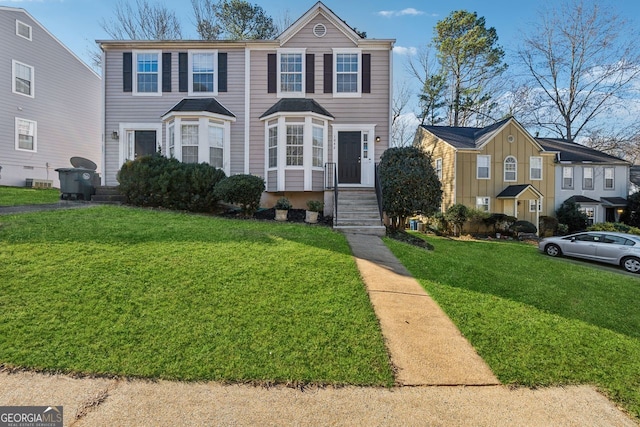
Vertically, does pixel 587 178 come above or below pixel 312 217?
above

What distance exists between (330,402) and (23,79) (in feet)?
71.6

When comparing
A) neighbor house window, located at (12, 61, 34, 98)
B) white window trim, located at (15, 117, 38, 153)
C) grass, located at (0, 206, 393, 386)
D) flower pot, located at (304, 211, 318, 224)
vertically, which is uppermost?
neighbor house window, located at (12, 61, 34, 98)

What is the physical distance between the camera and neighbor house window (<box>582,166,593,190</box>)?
20469mm

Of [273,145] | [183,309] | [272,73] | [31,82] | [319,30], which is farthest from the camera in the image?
[31,82]

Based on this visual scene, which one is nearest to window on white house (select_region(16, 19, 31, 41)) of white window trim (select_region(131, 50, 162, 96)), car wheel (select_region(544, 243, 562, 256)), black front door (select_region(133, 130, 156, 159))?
white window trim (select_region(131, 50, 162, 96))

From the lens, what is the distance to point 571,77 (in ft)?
74.8

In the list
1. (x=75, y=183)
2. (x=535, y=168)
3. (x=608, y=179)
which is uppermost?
(x=535, y=168)

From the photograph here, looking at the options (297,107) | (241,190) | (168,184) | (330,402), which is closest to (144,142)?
(168,184)

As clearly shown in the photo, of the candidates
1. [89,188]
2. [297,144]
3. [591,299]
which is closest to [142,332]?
[591,299]

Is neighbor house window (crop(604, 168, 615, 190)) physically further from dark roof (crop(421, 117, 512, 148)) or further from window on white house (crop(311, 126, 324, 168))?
window on white house (crop(311, 126, 324, 168))

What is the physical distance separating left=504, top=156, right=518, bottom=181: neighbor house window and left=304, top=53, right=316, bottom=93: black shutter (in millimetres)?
13631

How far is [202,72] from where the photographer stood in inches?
518

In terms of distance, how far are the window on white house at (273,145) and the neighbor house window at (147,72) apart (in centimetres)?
509

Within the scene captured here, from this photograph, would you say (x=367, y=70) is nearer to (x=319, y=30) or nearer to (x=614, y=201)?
(x=319, y=30)
